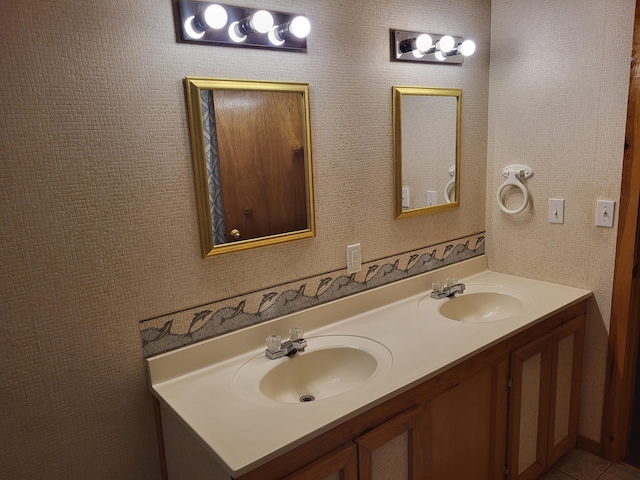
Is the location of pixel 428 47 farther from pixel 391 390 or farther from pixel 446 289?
pixel 391 390

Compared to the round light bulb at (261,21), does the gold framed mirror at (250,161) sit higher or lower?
lower

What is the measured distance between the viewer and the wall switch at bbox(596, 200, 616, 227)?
1.93 m

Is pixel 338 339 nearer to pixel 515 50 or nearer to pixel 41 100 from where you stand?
pixel 41 100

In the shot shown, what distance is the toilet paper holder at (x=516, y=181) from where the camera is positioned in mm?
2184

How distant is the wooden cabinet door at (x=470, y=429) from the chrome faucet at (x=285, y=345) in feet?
1.48

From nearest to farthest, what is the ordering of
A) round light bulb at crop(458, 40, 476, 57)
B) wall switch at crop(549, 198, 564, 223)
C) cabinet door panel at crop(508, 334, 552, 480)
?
cabinet door panel at crop(508, 334, 552, 480), round light bulb at crop(458, 40, 476, 57), wall switch at crop(549, 198, 564, 223)

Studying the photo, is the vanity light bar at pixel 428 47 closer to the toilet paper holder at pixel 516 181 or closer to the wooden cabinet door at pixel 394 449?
the toilet paper holder at pixel 516 181

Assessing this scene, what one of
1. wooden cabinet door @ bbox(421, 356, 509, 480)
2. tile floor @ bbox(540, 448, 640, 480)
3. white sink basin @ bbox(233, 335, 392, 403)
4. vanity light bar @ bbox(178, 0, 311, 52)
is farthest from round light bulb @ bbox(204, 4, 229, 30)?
tile floor @ bbox(540, 448, 640, 480)

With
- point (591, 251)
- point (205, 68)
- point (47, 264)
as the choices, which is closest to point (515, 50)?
point (591, 251)

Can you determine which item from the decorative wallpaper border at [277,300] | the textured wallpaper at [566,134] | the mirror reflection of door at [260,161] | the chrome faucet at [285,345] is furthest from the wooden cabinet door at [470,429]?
the mirror reflection of door at [260,161]

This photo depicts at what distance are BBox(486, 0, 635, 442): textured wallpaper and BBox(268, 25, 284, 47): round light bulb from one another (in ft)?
3.92

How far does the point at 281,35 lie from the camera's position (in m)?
1.51

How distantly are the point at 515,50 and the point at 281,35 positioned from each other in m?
1.21

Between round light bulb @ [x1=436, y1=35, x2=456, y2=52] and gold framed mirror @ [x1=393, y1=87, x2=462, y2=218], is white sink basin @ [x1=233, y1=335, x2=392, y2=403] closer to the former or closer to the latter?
gold framed mirror @ [x1=393, y1=87, x2=462, y2=218]
